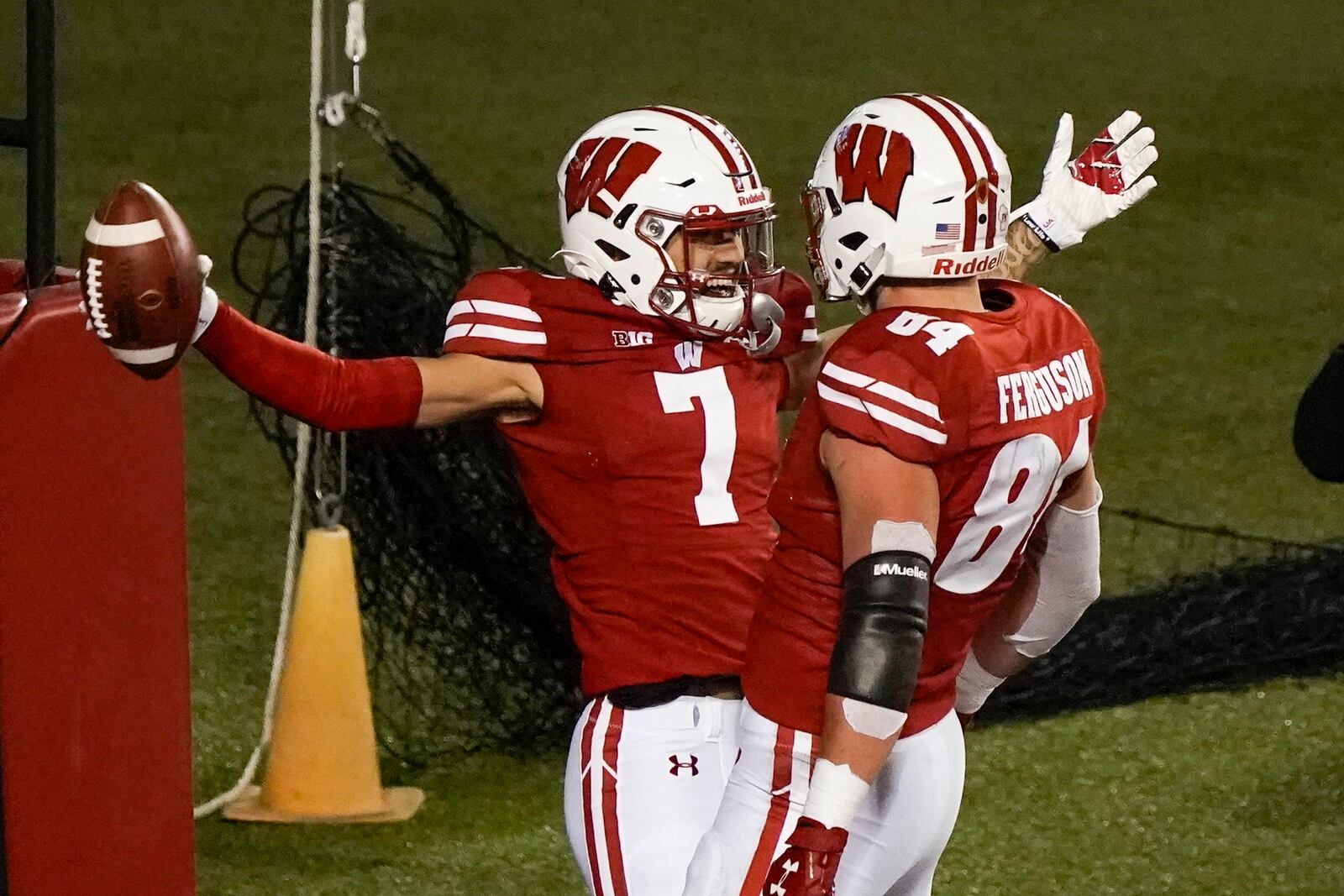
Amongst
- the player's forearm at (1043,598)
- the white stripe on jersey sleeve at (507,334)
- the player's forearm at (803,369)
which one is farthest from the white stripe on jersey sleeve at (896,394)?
the player's forearm at (803,369)

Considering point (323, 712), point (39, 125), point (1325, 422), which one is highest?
point (39, 125)

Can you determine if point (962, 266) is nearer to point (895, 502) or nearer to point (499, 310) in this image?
point (895, 502)

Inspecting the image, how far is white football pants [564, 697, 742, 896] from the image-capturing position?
9.45 ft

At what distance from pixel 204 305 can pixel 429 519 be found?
75.8 inches

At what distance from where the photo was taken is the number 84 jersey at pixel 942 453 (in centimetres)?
258

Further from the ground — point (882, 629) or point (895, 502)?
point (895, 502)

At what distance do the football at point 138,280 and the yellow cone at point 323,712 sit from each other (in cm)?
165

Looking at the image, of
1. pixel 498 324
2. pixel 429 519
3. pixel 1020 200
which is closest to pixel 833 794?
pixel 498 324

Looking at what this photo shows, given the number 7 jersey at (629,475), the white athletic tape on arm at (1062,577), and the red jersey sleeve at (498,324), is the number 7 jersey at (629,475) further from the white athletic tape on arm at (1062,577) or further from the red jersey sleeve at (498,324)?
the white athletic tape on arm at (1062,577)

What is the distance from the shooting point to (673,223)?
3051 millimetres

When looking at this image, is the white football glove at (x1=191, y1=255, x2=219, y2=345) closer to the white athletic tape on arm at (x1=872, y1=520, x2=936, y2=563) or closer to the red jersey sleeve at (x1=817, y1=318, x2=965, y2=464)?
the red jersey sleeve at (x1=817, y1=318, x2=965, y2=464)

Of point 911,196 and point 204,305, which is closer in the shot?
point 911,196

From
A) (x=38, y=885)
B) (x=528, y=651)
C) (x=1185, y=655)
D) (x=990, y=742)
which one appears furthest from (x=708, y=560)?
(x=1185, y=655)

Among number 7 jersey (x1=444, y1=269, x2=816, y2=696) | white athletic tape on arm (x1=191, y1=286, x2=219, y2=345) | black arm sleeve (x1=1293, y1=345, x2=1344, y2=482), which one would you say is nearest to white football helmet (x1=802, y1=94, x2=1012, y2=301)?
number 7 jersey (x1=444, y1=269, x2=816, y2=696)
